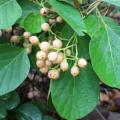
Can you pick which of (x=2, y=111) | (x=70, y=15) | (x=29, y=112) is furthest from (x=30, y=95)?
(x=70, y=15)

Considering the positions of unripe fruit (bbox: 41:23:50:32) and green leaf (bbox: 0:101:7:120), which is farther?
green leaf (bbox: 0:101:7:120)

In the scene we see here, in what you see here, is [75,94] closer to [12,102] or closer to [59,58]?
[59,58]

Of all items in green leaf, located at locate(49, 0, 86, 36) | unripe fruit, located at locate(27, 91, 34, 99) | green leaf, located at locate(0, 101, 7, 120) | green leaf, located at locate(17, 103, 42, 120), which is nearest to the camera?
green leaf, located at locate(49, 0, 86, 36)

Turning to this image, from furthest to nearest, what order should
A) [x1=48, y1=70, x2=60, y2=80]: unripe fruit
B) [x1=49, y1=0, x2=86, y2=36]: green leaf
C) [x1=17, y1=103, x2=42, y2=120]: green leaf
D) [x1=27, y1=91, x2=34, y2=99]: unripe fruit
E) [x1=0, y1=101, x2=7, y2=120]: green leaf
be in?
[x1=27, y1=91, x2=34, y2=99]: unripe fruit < [x1=17, y1=103, x2=42, y2=120]: green leaf < [x1=0, y1=101, x2=7, y2=120]: green leaf < [x1=48, y1=70, x2=60, y2=80]: unripe fruit < [x1=49, y1=0, x2=86, y2=36]: green leaf

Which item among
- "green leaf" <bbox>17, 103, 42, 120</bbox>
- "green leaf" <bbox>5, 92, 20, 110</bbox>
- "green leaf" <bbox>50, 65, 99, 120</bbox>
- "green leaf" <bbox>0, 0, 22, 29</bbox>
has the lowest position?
"green leaf" <bbox>17, 103, 42, 120</bbox>

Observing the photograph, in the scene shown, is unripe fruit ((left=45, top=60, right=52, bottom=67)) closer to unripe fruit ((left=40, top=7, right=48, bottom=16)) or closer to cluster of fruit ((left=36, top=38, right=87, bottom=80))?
cluster of fruit ((left=36, top=38, right=87, bottom=80))

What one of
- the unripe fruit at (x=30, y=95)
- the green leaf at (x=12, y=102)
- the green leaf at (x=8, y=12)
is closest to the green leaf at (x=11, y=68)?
the green leaf at (x=8, y=12)

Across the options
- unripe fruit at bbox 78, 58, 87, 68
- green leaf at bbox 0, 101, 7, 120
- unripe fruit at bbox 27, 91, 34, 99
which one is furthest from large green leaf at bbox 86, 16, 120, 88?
unripe fruit at bbox 27, 91, 34, 99

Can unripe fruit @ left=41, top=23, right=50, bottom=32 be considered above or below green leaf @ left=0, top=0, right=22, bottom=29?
below
